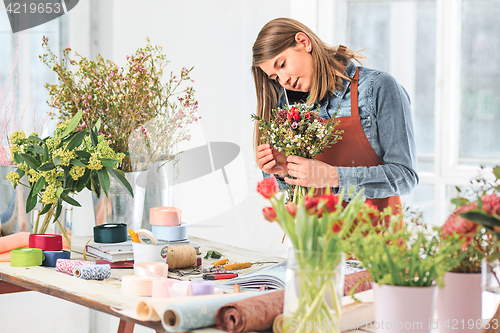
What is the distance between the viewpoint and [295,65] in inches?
70.5

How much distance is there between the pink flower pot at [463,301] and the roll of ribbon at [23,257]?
44.7 inches

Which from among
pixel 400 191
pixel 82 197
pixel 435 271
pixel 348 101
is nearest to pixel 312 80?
pixel 348 101

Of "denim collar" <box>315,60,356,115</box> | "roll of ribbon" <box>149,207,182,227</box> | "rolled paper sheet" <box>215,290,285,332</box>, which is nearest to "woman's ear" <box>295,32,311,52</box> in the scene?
"denim collar" <box>315,60,356,115</box>

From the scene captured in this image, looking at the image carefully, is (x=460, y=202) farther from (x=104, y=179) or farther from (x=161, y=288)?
(x=104, y=179)

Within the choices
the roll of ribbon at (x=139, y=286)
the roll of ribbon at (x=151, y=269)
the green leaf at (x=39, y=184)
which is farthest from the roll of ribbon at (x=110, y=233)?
the roll of ribbon at (x=139, y=286)

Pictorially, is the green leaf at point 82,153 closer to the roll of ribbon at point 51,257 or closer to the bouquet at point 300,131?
the roll of ribbon at point 51,257

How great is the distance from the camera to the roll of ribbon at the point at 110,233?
5.22ft

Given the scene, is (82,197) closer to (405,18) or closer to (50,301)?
(50,301)

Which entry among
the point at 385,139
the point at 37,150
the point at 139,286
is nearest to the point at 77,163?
the point at 37,150

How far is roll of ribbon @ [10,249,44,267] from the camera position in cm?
145

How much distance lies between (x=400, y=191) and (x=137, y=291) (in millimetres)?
965

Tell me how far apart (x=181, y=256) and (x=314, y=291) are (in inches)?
29.0

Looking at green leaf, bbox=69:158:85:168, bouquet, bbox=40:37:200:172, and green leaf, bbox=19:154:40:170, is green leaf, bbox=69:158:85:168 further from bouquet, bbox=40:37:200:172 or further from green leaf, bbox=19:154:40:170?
bouquet, bbox=40:37:200:172

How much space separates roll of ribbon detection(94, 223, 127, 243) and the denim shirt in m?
0.73
